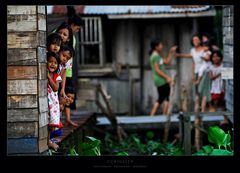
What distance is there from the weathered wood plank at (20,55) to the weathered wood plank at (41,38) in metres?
0.11

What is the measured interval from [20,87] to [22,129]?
391 mm

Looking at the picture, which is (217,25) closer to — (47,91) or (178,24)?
(178,24)

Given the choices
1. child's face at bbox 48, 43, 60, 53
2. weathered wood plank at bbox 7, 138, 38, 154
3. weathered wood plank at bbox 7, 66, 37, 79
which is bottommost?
weathered wood plank at bbox 7, 138, 38, 154

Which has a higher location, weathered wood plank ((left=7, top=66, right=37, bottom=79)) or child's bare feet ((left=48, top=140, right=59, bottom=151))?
weathered wood plank ((left=7, top=66, right=37, bottom=79))

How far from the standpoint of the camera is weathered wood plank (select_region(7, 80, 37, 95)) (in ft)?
18.2

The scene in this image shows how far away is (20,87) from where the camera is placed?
18.2 ft

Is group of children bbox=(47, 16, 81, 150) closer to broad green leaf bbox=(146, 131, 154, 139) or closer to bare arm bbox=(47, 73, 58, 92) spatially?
bare arm bbox=(47, 73, 58, 92)

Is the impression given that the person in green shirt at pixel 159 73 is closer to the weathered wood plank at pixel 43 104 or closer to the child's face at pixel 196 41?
the child's face at pixel 196 41

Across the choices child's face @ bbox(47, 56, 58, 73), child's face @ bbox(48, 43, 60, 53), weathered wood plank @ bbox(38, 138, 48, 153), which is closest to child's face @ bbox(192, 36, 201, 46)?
child's face @ bbox(48, 43, 60, 53)

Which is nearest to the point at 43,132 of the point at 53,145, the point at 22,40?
the point at 53,145

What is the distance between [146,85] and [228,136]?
22.5ft

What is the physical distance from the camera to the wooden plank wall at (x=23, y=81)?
5.55 m

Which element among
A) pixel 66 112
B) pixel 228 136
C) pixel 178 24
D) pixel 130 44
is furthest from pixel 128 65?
pixel 228 136

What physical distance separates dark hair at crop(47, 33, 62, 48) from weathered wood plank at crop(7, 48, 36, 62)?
20.9 inches
